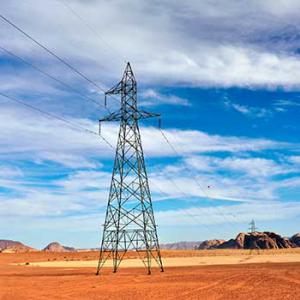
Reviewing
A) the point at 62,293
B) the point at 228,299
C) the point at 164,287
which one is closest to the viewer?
the point at 228,299

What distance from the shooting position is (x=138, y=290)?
31.6 metres

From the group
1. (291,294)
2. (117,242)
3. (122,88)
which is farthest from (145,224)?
(291,294)

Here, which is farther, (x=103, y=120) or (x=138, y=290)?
(x=103, y=120)

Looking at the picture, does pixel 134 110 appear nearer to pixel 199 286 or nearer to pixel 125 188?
pixel 125 188

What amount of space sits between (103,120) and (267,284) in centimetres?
2191

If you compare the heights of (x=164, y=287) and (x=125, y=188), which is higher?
(x=125, y=188)

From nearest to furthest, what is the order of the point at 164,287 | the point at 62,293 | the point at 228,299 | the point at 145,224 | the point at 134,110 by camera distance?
1. the point at 228,299
2. the point at 62,293
3. the point at 164,287
4. the point at 145,224
5. the point at 134,110

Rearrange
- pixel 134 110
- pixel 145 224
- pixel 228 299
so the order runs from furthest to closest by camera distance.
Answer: pixel 134 110
pixel 145 224
pixel 228 299

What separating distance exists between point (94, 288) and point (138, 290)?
141 inches

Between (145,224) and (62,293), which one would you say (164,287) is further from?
(145,224)

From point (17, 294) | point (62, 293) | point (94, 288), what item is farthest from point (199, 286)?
point (17, 294)

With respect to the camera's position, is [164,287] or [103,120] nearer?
[164,287]

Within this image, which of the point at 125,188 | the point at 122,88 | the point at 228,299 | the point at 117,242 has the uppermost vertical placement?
the point at 122,88

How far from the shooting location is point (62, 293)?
30.4 meters
